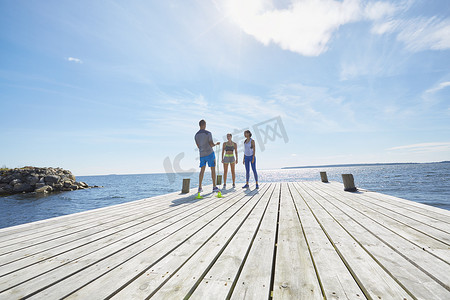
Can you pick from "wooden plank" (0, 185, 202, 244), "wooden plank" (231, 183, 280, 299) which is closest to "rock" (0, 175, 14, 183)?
"wooden plank" (0, 185, 202, 244)

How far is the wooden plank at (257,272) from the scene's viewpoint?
3.83 ft

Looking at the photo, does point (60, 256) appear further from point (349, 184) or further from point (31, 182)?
point (31, 182)

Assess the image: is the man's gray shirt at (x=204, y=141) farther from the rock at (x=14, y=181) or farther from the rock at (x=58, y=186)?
the rock at (x=14, y=181)

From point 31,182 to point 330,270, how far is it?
34781 mm

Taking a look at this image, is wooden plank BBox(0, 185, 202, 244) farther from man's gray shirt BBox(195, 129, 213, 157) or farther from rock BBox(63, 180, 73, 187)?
rock BBox(63, 180, 73, 187)

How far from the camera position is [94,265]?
1.60 metres

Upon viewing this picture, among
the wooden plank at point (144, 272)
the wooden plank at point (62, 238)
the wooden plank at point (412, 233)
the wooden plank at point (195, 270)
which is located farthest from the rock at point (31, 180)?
the wooden plank at point (412, 233)

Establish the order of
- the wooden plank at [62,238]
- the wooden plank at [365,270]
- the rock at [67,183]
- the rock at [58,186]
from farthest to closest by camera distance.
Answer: the rock at [67,183]
the rock at [58,186]
the wooden plank at [62,238]
the wooden plank at [365,270]

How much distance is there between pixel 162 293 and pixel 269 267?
0.74 metres

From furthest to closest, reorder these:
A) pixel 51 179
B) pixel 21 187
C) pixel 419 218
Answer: pixel 51 179, pixel 21 187, pixel 419 218

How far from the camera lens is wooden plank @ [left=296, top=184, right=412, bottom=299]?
1145 mm

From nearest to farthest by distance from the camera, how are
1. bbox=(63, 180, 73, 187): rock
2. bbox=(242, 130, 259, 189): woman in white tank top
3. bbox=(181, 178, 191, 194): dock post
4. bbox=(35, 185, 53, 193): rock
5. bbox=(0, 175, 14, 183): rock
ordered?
bbox=(181, 178, 191, 194): dock post < bbox=(242, 130, 259, 189): woman in white tank top < bbox=(35, 185, 53, 193): rock < bbox=(0, 175, 14, 183): rock < bbox=(63, 180, 73, 187): rock

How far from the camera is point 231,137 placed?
7.42 meters

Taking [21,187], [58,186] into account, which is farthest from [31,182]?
[58,186]
